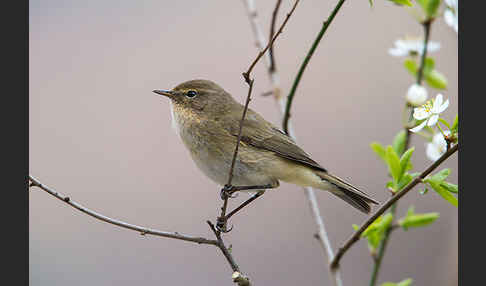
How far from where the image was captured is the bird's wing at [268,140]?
3.07 m

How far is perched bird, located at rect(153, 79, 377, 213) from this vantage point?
2.96 metres

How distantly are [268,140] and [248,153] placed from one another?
0.57 feet

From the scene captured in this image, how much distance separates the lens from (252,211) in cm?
460

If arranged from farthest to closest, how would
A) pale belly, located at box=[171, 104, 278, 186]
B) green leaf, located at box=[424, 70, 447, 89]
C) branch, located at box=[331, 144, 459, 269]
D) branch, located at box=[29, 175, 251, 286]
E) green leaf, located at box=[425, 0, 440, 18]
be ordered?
pale belly, located at box=[171, 104, 278, 186] → green leaf, located at box=[424, 70, 447, 89] → green leaf, located at box=[425, 0, 440, 18] → branch, located at box=[29, 175, 251, 286] → branch, located at box=[331, 144, 459, 269]

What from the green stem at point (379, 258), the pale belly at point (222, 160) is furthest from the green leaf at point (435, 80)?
the pale belly at point (222, 160)

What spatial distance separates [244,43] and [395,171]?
10.7 ft

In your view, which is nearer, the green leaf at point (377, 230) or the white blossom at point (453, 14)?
the white blossom at point (453, 14)

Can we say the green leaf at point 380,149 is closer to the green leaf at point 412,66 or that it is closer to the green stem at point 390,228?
the green stem at point 390,228

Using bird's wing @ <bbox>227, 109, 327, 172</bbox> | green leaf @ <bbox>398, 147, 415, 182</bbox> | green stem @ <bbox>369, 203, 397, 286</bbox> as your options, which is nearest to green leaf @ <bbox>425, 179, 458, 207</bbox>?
green leaf @ <bbox>398, 147, 415, 182</bbox>

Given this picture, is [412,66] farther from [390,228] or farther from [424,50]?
[390,228]

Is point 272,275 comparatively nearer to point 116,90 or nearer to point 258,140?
point 258,140

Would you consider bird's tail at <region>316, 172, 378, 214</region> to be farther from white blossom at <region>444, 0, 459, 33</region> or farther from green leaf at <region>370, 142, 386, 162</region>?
white blossom at <region>444, 0, 459, 33</region>

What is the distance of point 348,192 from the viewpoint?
304cm

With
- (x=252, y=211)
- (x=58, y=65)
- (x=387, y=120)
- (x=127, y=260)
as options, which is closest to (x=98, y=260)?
(x=127, y=260)
